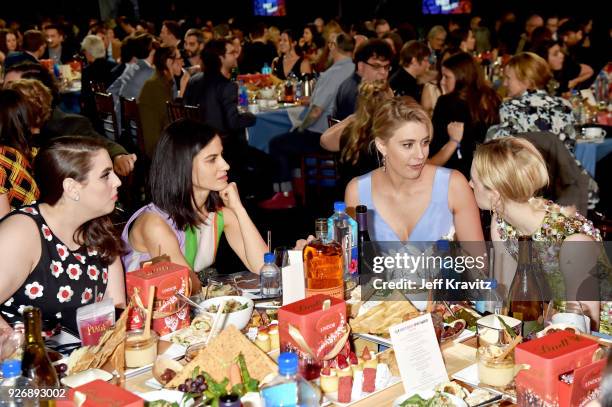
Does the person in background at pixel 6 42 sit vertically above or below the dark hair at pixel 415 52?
above

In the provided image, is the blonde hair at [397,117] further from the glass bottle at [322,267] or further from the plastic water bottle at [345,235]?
the glass bottle at [322,267]

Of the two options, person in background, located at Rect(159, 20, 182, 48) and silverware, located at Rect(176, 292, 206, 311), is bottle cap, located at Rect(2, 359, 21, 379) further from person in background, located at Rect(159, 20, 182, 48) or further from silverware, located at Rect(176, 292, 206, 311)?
person in background, located at Rect(159, 20, 182, 48)

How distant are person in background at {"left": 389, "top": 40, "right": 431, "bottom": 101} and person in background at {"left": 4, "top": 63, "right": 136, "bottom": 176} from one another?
2839mm

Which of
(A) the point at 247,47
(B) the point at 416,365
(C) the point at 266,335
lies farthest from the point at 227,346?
(A) the point at 247,47

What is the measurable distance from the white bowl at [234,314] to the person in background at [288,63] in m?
6.65

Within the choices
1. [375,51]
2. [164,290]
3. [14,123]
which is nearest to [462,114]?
[375,51]

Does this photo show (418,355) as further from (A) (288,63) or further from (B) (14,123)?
(A) (288,63)

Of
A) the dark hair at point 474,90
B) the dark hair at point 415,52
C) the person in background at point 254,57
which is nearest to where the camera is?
the dark hair at point 474,90

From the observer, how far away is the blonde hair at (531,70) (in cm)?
499

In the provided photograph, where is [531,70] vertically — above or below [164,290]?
above

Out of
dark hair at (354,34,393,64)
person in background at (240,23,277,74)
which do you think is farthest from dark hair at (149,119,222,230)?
person in background at (240,23,277,74)

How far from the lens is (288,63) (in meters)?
9.39

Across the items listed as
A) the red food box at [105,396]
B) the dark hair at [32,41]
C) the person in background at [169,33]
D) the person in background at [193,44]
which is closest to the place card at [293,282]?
the red food box at [105,396]

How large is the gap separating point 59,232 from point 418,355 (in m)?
1.39
